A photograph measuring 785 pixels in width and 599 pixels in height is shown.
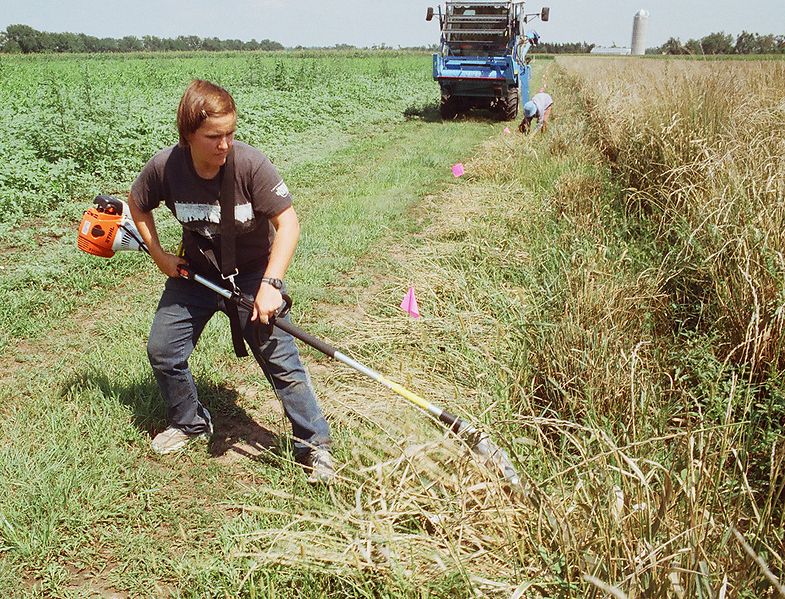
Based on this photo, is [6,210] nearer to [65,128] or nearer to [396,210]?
[65,128]

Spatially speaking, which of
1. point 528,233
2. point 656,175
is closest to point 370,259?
point 528,233

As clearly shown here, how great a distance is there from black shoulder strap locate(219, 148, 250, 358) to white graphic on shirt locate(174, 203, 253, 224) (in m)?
0.06

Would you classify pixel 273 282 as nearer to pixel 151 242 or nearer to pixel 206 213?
pixel 206 213

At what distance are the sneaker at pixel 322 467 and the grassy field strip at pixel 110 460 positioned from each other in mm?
79

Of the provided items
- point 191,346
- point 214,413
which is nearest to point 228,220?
point 191,346

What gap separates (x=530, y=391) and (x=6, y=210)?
5.78m

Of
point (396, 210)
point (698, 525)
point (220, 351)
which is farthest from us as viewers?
point (396, 210)

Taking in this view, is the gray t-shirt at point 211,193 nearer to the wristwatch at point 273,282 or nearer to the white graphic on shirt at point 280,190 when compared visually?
the white graphic on shirt at point 280,190

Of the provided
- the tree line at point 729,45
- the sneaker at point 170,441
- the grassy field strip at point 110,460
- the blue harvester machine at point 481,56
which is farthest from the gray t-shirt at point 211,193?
the blue harvester machine at point 481,56

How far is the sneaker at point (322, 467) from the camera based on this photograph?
2.53 meters

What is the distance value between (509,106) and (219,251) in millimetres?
12329

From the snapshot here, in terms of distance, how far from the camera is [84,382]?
11.0ft

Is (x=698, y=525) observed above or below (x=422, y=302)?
above

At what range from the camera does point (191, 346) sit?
2828 millimetres
